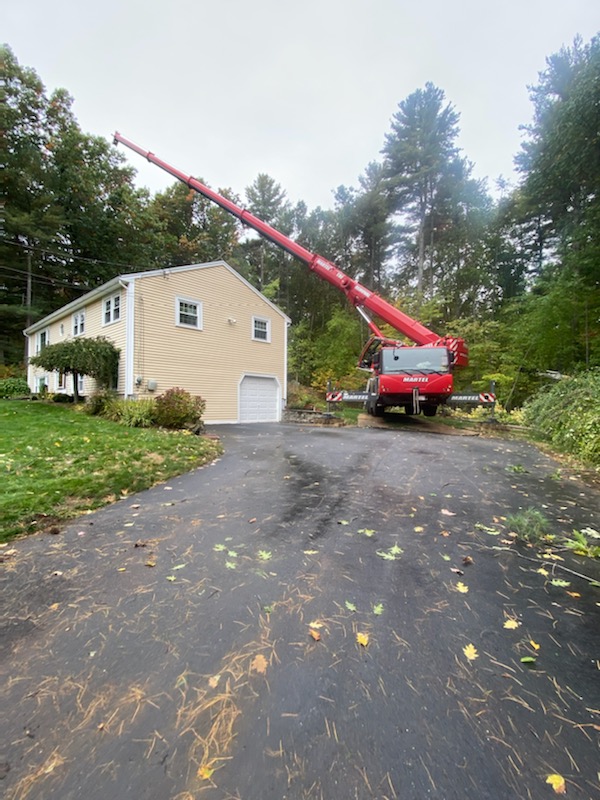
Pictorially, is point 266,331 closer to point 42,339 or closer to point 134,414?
point 134,414

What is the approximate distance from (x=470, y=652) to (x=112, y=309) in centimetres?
1350

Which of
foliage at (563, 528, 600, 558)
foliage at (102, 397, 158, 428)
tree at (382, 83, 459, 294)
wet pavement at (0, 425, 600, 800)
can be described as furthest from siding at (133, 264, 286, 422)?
foliage at (563, 528, 600, 558)

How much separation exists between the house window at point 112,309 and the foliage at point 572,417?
13.0 m

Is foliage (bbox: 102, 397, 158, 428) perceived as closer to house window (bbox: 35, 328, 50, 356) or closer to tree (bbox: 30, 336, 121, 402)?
tree (bbox: 30, 336, 121, 402)

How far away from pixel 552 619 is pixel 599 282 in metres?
13.9

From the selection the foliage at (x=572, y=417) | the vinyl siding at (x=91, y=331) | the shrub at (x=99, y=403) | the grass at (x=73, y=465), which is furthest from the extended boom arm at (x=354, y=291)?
the shrub at (x=99, y=403)

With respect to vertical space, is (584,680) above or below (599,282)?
below

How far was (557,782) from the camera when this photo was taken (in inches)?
44.2

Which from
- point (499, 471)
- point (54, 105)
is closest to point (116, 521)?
point (499, 471)

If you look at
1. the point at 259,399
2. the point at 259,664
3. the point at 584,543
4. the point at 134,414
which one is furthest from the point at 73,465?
the point at 259,399

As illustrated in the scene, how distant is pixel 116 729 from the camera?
4.23 ft

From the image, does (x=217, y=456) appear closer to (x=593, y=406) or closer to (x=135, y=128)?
(x=593, y=406)

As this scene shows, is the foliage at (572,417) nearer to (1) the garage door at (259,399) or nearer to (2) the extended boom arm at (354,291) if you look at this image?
(2) the extended boom arm at (354,291)

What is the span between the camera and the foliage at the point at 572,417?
6176 mm
